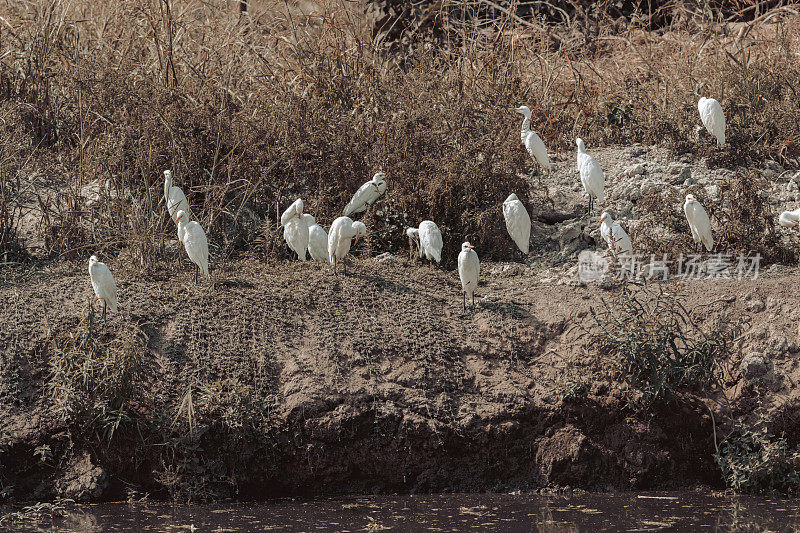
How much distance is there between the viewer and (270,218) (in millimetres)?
8500

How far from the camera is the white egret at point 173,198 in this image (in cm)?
761

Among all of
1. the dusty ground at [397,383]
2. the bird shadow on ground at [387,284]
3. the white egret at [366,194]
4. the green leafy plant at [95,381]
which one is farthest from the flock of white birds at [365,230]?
the green leafy plant at [95,381]

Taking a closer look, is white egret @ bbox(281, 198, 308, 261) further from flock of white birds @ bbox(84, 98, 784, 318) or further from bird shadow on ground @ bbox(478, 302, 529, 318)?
bird shadow on ground @ bbox(478, 302, 529, 318)

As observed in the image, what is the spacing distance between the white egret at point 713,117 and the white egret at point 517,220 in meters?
2.13

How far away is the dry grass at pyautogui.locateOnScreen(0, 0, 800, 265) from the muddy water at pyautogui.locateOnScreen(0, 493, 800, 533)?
2.43m

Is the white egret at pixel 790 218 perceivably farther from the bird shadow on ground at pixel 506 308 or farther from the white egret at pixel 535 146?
the bird shadow on ground at pixel 506 308

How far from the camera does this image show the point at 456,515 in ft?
17.9

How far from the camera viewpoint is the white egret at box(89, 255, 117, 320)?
6.30m

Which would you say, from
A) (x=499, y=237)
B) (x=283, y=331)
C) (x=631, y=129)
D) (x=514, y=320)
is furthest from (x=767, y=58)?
(x=283, y=331)

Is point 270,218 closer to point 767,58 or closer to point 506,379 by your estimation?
point 506,379

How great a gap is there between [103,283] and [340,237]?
1773 mm

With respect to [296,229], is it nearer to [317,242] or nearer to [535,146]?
[317,242]

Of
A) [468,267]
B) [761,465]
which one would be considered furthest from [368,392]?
[761,465]

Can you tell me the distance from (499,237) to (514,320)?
138 cm
